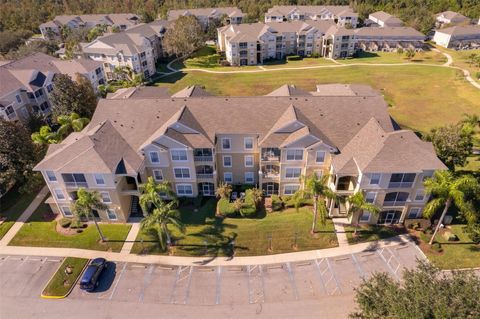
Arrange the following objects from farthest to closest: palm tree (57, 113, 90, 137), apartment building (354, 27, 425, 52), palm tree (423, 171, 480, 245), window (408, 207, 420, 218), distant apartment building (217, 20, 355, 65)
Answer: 1. apartment building (354, 27, 425, 52)
2. distant apartment building (217, 20, 355, 65)
3. palm tree (57, 113, 90, 137)
4. window (408, 207, 420, 218)
5. palm tree (423, 171, 480, 245)

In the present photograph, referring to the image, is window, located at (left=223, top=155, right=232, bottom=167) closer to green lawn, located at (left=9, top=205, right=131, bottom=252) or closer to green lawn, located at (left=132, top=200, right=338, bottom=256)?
green lawn, located at (left=132, top=200, right=338, bottom=256)

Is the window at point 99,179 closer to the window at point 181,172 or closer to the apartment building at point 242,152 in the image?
the apartment building at point 242,152

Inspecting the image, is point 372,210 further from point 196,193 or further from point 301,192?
point 196,193

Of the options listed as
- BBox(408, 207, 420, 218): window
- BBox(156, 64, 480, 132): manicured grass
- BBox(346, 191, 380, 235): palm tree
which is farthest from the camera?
BBox(156, 64, 480, 132): manicured grass

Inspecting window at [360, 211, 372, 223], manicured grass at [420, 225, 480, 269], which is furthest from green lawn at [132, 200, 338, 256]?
manicured grass at [420, 225, 480, 269]

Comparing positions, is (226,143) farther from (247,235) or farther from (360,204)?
(360,204)

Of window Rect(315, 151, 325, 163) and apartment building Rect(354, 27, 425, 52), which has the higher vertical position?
window Rect(315, 151, 325, 163)

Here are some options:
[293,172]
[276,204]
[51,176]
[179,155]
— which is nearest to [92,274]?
[51,176]

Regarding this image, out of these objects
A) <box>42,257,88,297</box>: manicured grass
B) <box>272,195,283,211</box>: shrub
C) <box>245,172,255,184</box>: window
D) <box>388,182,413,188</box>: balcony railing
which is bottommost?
<box>42,257,88,297</box>: manicured grass

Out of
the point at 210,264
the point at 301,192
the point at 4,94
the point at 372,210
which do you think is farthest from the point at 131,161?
the point at 4,94
